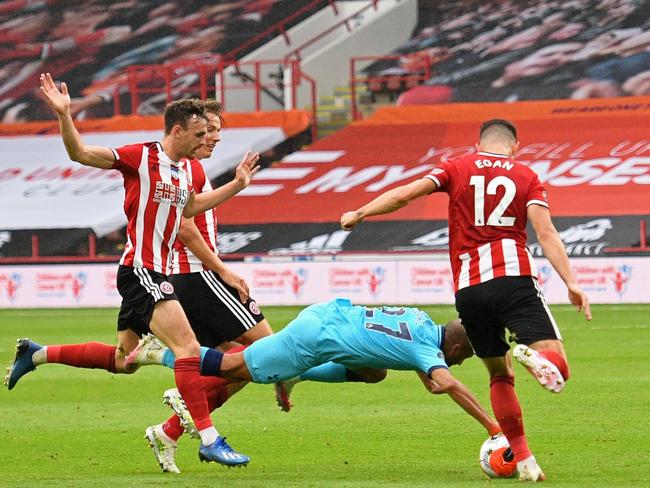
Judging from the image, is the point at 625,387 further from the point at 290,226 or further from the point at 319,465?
the point at 290,226

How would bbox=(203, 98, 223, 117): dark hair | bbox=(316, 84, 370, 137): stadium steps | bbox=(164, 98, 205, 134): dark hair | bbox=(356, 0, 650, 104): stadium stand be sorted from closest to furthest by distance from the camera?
bbox=(164, 98, 205, 134): dark hair
bbox=(203, 98, 223, 117): dark hair
bbox=(356, 0, 650, 104): stadium stand
bbox=(316, 84, 370, 137): stadium steps

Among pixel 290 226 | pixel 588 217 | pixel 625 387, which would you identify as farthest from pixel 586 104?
pixel 625 387

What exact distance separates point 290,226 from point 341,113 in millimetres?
6842

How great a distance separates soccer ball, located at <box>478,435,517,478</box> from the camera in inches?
289

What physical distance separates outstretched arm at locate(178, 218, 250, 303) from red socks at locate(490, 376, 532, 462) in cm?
205

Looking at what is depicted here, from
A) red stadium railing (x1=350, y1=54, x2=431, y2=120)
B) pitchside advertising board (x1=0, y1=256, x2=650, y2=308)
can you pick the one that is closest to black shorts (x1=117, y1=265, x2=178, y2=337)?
pitchside advertising board (x1=0, y1=256, x2=650, y2=308)

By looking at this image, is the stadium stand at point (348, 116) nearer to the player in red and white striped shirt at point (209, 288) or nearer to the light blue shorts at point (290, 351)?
the player in red and white striped shirt at point (209, 288)

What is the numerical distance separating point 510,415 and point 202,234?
2785mm

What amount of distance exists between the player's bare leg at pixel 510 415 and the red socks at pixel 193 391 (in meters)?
1.65

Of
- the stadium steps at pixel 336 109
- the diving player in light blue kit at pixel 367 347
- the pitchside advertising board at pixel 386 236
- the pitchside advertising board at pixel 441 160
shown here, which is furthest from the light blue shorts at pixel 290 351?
the stadium steps at pixel 336 109

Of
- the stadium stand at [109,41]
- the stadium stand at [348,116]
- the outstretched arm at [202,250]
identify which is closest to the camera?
the outstretched arm at [202,250]

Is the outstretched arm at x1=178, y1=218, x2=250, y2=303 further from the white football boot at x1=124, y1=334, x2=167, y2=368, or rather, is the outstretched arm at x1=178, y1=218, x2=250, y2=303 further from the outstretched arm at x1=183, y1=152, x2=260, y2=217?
the white football boot at x1=124, y1=334, x2=167, y2=368

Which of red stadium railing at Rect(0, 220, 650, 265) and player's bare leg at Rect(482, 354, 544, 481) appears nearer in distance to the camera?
player's bare leg at Rect(482, 354, 544, 481)

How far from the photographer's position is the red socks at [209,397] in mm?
8016
